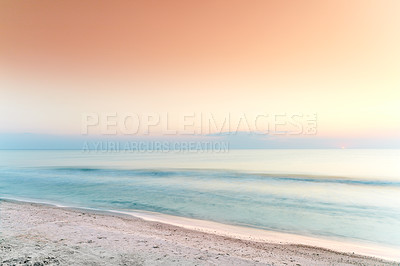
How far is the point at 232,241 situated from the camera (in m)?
6.52

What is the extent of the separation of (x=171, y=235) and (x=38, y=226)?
351cm

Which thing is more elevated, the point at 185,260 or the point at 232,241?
the point at 185,260

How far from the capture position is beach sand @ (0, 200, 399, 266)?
4.77 meters

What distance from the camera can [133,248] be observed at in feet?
17.6

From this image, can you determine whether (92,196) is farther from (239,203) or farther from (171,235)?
(171,235)

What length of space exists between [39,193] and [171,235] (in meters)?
12.7

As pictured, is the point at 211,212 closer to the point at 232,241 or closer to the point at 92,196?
the point at 232,241

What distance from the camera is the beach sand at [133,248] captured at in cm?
477

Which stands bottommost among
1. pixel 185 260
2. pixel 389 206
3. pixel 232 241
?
pixel 389 206

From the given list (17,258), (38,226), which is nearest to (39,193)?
(38,226)

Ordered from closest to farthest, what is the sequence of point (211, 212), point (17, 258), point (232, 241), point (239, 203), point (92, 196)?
point (17, 258)
point (232, 241)
point (211, 212)
point (239, 203)
point (92, 196)

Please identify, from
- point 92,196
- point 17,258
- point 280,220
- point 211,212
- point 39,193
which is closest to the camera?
point 17,258

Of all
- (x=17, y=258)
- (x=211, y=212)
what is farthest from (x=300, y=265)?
(x=211, y=212)

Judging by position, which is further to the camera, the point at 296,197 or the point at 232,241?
the point at 296,197
